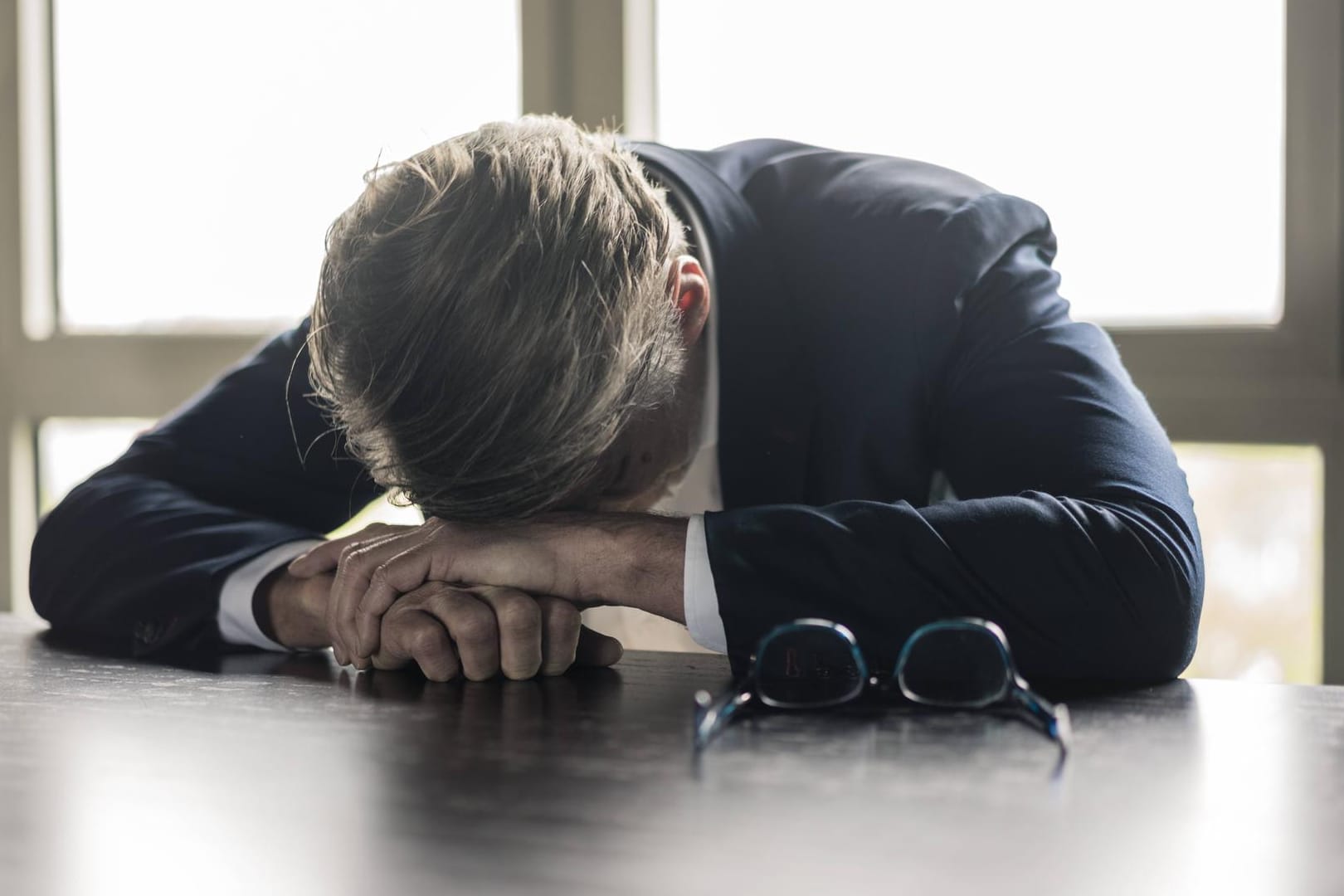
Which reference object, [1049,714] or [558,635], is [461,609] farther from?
[1049,714]

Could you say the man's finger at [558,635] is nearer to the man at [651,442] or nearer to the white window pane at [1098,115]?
the man at [651,442]

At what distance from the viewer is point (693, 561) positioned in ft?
3.23

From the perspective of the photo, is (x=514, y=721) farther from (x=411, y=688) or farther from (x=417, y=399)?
(x=417, y=399)

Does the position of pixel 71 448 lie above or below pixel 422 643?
below

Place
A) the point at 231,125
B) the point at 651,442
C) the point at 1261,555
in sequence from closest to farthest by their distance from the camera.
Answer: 1. the point at 651,442
2. the point at 1261,555
3. the point at 231,125

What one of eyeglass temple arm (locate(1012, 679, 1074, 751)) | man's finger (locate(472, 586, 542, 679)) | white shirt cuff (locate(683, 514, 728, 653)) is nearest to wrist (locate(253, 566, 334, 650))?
man's finger (locate(472, 586, 542, 679))

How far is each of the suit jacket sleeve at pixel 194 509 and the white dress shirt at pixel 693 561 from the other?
0.06 feet

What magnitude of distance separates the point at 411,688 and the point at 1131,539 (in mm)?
565

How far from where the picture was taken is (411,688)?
3.15ft

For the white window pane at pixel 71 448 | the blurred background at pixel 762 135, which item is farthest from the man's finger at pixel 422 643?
the white window pane at pixel 71 448

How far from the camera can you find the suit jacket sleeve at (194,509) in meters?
1.21

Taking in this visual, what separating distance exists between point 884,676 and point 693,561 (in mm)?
168

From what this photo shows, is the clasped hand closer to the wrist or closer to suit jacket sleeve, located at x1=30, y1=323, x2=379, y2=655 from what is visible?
the wrist

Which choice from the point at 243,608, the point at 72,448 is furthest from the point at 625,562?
the point at 72,448
